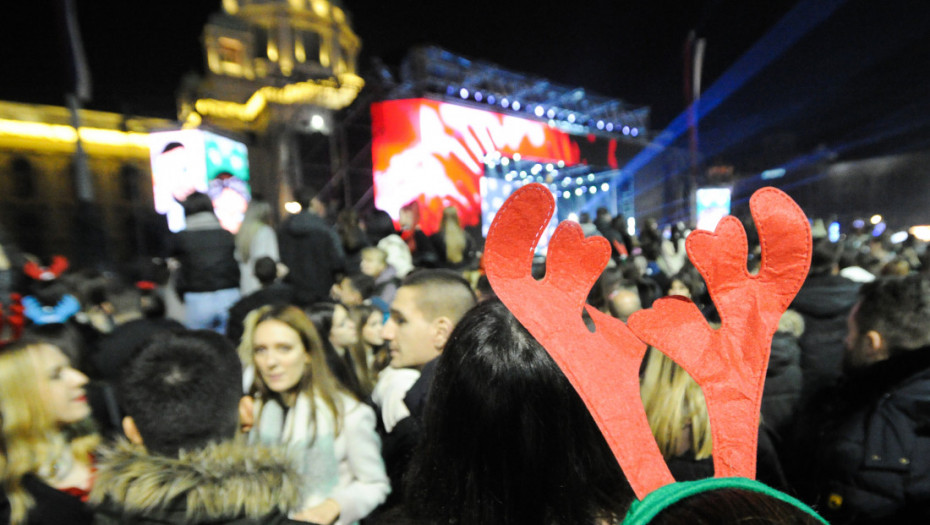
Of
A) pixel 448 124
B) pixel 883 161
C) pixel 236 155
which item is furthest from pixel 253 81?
pixel 883 161

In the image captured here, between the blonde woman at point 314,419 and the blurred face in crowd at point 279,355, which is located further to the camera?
the blurred face in crowd at point 279,355

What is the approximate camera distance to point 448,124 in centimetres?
1284

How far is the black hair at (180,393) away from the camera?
1.48 m

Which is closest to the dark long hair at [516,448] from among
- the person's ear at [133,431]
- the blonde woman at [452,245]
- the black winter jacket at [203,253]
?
the person's ear at [133,431]

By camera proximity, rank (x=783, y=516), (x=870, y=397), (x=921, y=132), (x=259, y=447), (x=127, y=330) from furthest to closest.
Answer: (x=921, y=132)
(x=127, y=330)
(x=870, y=397)
(x=259, y=447)
(x=783, y=516)

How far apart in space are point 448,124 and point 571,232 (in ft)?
41.2

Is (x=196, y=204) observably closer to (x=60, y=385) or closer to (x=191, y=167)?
(x=60, y=385)

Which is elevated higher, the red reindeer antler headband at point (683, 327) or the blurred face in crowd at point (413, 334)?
the red reindeer antler headband at point (683, 327)

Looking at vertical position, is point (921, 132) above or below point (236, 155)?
above

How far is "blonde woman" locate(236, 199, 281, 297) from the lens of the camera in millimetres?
4199

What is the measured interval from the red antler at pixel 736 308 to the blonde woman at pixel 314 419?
1.65 metres

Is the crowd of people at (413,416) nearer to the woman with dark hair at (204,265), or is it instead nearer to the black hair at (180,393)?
the black hair at (180,393)

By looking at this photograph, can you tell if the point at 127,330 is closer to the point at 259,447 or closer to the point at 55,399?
the point at 55,399

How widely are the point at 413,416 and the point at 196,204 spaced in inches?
111
